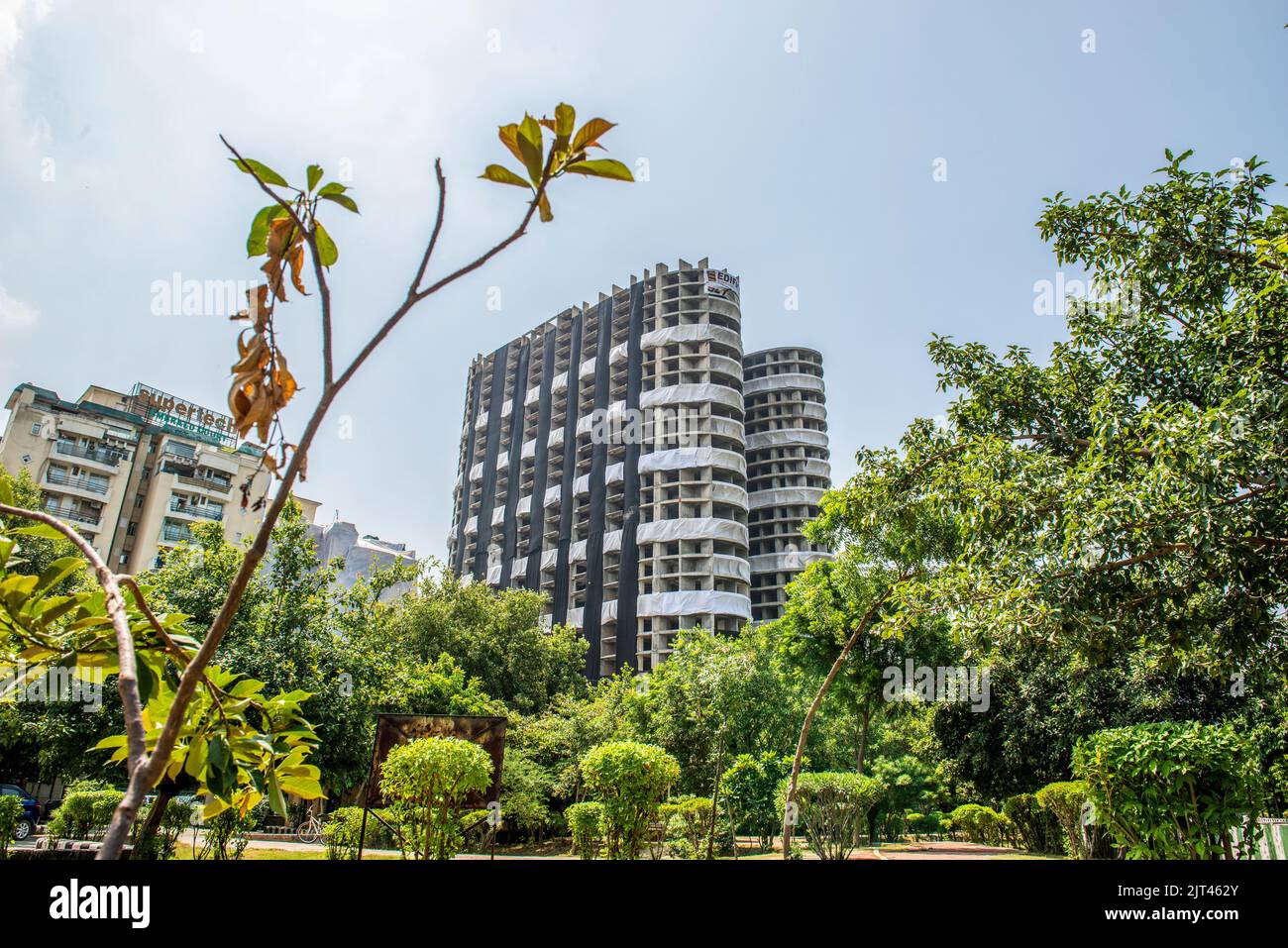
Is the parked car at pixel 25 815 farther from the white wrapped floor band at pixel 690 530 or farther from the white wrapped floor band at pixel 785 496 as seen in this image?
the white wrapped floor band at pixel 785 496

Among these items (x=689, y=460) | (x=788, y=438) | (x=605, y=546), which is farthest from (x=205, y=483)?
(x=788, y=438)

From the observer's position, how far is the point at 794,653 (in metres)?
19.1

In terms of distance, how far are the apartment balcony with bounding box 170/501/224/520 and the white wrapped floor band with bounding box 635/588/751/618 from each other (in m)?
26.5

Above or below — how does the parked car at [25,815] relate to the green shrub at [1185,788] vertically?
below

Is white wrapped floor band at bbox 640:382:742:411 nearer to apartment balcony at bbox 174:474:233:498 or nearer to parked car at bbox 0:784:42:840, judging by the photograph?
apartment balcony at bbox 174:474:233:498

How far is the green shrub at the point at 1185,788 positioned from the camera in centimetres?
640

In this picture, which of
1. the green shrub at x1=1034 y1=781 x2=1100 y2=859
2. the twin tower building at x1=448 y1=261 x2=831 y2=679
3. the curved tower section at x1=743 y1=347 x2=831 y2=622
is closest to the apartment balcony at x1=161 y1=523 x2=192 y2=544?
the twin tower building at x1=448 y1=261 x2=831 y2=679

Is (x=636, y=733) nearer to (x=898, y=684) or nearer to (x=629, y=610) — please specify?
(x=898, y=684)

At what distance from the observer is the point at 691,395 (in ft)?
155

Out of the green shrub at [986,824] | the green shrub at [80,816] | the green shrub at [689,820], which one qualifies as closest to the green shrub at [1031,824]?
the green shrub at [986,824]

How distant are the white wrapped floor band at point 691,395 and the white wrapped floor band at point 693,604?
12.2m

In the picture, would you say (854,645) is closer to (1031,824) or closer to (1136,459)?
(1031,824)

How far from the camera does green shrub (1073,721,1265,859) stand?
6398 mm

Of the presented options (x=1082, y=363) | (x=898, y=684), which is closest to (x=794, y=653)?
(x=898, y=684)
